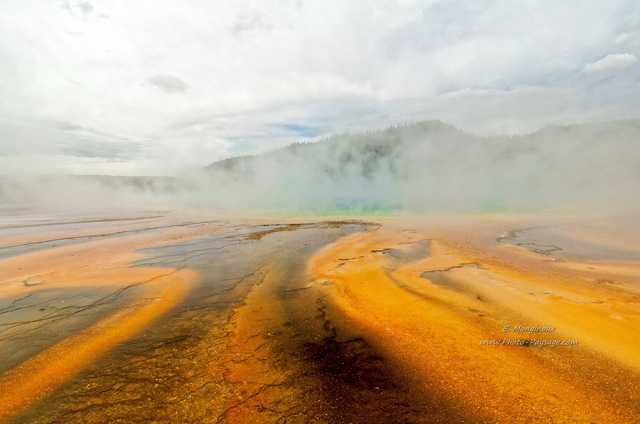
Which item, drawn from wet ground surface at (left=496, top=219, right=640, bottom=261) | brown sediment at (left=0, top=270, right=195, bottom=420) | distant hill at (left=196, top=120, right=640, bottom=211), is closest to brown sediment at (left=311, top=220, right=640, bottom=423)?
wet ground surface at (left=496, top=219, right=640, bottom=261)

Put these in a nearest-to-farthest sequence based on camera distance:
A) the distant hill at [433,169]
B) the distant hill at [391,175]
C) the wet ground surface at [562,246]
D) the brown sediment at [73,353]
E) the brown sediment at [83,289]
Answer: the brown sediment at [73,353] → the brown sediment at [83,289] → the wet ground surface at [562,246] → the distant hill at [433,169] → the distant hill at [391,175]

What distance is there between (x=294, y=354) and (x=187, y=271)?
5.56 metres

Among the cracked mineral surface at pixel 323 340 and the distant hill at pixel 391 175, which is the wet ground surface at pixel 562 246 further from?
the distant hill at pixel 391 175

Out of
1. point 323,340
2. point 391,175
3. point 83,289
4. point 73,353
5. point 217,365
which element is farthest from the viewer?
point 391,175

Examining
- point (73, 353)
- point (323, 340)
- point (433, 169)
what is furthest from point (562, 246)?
point (433, 169)

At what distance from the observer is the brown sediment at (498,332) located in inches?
114

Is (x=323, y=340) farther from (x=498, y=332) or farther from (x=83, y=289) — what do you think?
(x=83, y=289)

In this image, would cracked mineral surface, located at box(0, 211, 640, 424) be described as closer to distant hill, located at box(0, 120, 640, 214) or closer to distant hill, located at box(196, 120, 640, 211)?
distant hill, located at box(196, 120, 640, 211)

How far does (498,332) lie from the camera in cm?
429

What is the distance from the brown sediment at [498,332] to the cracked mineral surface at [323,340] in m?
0.02

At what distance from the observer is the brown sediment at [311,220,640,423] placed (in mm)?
2896

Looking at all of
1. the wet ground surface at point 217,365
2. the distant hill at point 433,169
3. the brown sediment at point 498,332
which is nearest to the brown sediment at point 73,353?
the wet ground surface at point 217,365

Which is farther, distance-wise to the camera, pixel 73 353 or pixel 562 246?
pixel 562 246

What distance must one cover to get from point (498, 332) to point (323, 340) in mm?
2682
